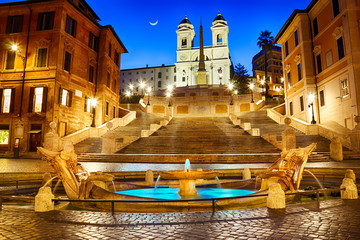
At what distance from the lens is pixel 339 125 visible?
2236 cm

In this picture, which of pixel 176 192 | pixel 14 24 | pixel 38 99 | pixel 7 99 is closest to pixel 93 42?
pixel 14 24

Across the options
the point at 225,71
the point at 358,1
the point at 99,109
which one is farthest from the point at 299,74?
the point at 225,71

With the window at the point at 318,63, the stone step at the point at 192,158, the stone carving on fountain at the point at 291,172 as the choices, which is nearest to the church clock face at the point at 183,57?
the window at the point at 318,63

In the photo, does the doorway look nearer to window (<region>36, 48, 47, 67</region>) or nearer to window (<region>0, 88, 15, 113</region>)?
window (<region>0, 88, 15, 113</region>)

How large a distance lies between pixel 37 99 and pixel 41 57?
15.1 feet

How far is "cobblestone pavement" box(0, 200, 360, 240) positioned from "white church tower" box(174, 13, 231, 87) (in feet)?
266

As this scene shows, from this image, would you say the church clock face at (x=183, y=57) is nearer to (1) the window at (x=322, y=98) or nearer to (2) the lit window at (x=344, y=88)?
(1) the window at (x=322, y=98)

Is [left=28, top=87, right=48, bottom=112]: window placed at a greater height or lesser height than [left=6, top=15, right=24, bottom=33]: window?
lesser

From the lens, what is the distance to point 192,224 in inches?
184

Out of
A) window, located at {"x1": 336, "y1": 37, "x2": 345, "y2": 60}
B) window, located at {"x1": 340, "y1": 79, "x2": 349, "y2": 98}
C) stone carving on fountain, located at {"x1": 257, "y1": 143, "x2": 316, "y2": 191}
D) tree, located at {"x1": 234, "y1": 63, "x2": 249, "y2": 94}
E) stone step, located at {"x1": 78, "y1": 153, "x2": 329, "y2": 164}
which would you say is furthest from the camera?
tree, located at {"x1": 234, "y1": 63, "x2": 249, "y2": 94}

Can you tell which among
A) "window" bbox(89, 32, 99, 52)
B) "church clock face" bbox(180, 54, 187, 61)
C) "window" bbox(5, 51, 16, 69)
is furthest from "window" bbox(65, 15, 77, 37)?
"church clock face" bbox(180, 54, 187, 61)

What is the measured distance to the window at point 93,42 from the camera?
102ft

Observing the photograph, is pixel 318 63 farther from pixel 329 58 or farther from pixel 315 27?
pixel 315 27

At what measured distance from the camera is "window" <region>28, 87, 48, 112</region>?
24578 millimetres
